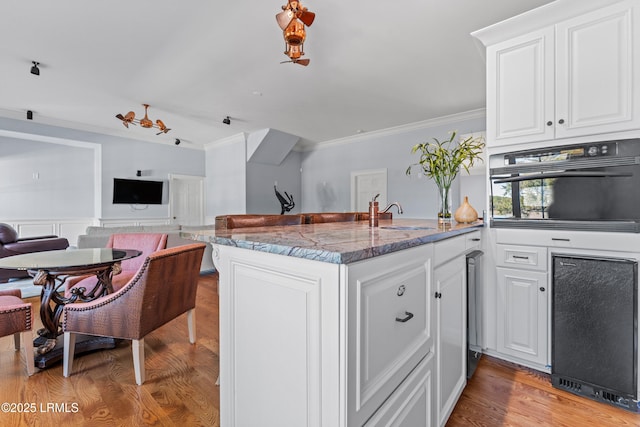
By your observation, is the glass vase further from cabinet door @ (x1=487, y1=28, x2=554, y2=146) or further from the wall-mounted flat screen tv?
the wall-mounted flat screen tv

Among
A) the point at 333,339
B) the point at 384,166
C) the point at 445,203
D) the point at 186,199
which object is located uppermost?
the point at 384,166

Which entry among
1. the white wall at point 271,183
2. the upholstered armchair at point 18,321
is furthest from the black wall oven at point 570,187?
the white wall at point 271,183

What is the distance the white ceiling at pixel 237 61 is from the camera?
255 centimetres

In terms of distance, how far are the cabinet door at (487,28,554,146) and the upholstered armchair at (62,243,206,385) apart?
2403 millimetres

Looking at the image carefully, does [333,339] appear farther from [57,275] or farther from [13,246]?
[13,246]

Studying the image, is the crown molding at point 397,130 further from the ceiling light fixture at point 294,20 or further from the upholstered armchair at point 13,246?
the upholstered armchair at point 13,246

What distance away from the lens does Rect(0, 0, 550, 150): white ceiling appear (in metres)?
2.55

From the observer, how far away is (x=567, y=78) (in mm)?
1863

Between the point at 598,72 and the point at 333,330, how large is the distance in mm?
2192

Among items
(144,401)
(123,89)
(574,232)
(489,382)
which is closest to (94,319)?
(144,401)

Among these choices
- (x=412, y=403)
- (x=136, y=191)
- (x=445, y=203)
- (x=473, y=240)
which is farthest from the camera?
(x=136, y=191)

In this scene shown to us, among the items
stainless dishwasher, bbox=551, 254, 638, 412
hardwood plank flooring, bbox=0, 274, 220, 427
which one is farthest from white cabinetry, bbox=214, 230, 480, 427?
stainless dishwasher, bbox=551, 254, 638, 412

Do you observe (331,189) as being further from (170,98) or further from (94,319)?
(94,319)

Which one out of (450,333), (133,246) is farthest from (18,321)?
(450,333)
